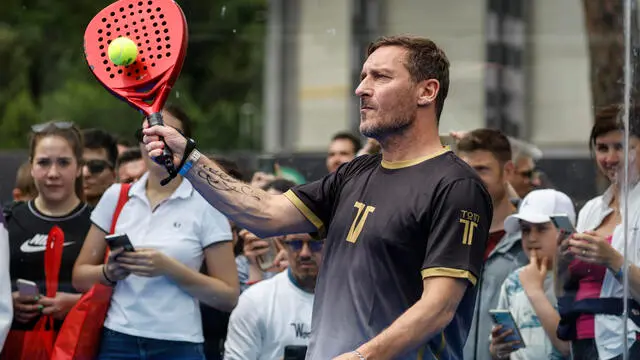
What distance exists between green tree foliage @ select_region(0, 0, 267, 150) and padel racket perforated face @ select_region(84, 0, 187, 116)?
4.04 metres

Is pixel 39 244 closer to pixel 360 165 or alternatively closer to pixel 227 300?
pixel 227 300

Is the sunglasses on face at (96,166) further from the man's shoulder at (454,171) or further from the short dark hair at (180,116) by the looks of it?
the man's shoulder at (454,171)

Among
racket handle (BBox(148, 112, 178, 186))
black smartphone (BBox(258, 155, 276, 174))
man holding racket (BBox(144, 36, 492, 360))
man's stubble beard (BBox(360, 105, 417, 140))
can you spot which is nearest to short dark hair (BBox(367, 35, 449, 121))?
man holding racket (BBox(144, 36, 492, 360))

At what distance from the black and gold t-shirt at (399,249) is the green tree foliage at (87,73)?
460 cm

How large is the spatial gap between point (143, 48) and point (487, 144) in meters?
2.41

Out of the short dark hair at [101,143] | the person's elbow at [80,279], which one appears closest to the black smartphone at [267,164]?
the short dark hair at [101,143]

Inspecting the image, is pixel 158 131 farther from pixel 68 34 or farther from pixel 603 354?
pixel 68 34

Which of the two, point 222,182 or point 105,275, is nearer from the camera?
point 222,182

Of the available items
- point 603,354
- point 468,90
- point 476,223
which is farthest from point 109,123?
point 476,223

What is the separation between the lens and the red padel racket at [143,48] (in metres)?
3.97

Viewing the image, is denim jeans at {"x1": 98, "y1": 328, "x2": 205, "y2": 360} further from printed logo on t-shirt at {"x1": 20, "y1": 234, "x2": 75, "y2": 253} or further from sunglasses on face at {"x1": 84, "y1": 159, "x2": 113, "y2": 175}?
sunglasses on face at {"x1": 84, "y1": 159, "x2": 113, "y2": 175}

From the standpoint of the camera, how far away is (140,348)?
5.28 meters

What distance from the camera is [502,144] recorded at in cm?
603

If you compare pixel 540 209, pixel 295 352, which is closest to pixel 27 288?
pixel 295 352
